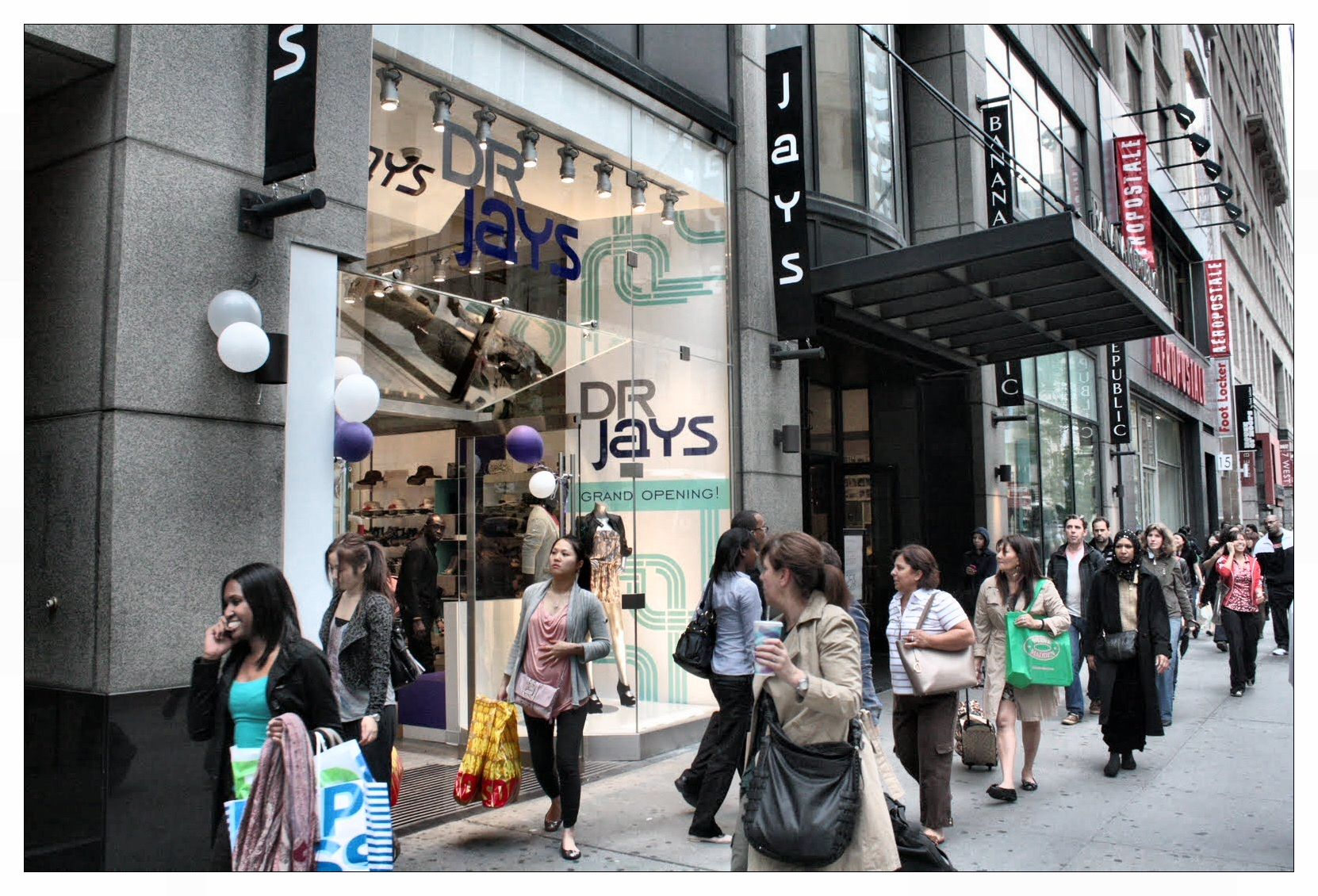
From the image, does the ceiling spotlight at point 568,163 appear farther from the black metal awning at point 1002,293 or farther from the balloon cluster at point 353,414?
the balloon cluster at point 353,414

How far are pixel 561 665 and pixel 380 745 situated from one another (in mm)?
1148

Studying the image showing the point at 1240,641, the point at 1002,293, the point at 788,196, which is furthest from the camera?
the point at 1002,293

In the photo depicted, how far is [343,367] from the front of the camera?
20.6ft

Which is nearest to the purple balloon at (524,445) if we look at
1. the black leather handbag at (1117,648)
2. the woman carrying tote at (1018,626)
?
the woman carrying tote at (1018,626)

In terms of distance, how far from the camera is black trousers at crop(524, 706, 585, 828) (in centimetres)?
585

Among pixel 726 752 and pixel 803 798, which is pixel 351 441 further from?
pixel 803 798

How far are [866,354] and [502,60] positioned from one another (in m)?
7.05

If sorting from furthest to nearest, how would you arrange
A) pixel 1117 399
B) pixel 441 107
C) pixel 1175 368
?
pixel 1175 368 → pixel 1117 399 → pixel 441 107

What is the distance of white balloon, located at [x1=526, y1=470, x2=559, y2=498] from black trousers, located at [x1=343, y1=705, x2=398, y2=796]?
136 inches

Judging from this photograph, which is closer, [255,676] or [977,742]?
[255,676]

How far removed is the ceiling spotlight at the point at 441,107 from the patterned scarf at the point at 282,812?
16.8 ft

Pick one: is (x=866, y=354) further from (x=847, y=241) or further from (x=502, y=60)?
(x=502, y=60)

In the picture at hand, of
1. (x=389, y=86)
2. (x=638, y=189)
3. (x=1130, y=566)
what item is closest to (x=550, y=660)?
(x=389, y=86)

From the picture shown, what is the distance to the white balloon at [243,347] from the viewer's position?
5.18 m
